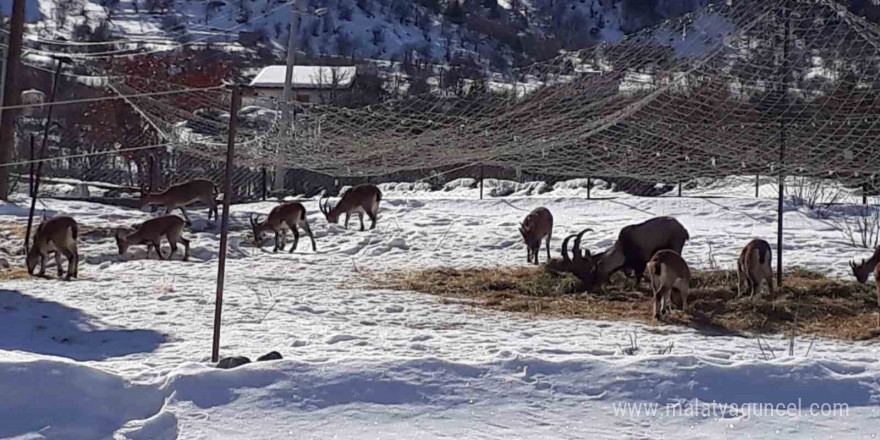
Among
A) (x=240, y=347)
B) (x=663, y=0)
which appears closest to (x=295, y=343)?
(x=240, y=347)

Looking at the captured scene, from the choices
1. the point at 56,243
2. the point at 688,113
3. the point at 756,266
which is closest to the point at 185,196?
the point at 56,243

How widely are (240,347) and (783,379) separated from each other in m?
3.97

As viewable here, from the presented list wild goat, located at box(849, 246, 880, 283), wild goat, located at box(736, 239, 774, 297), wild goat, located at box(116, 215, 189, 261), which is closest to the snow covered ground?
wild goat, located at box(116, 215, 189, 261)

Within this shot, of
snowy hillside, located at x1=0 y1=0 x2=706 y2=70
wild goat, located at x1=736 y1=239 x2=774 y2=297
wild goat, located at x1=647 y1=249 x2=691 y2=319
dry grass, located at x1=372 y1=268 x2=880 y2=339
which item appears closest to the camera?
dry grass, located at x1=372 y1=268 x2=880 y2=339

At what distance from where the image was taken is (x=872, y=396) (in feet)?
19.5

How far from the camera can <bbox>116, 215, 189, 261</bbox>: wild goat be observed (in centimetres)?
1457

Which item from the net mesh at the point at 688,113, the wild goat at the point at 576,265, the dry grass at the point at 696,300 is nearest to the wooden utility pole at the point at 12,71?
the net mesh at the point at 688,113

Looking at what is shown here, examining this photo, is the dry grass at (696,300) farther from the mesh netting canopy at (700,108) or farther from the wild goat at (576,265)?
the mesh netting canopy at (700,108)

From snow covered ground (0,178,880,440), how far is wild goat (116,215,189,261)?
31 centimetres

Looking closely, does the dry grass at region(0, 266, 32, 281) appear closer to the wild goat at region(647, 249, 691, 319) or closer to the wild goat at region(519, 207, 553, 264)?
the wild goat at region(519, 207, 553, 264)

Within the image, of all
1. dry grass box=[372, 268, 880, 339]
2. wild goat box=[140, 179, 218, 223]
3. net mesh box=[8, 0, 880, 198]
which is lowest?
dry grass box=[372, 268, 880, 339]

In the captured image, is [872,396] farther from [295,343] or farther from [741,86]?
[741,86]

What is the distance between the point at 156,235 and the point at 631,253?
6.48 m

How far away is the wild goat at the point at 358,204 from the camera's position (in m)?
17.9
